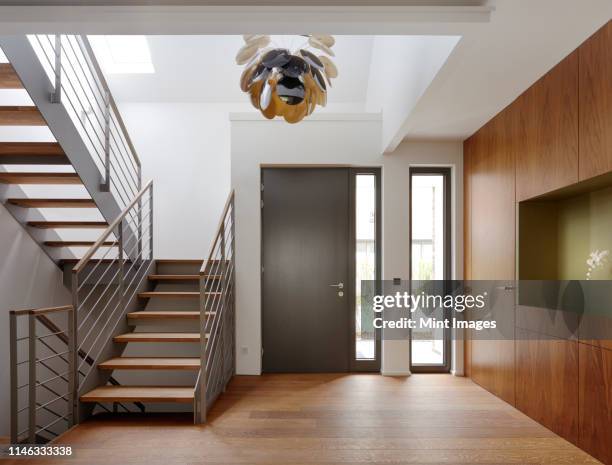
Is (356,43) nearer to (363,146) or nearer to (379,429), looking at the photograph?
(363,146)

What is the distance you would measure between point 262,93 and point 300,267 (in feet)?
7.64

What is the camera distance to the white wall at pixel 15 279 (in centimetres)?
420

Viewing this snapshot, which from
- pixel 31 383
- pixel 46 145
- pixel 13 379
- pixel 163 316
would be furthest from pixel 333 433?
pixel 46 145

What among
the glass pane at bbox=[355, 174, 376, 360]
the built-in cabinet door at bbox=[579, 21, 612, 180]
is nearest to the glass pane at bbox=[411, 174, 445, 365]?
the glass pane at bbox=[355, 174, 376, 360]

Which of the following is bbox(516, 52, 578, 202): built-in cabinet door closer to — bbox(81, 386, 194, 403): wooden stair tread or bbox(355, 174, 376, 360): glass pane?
bbox(355, 174, 376, 360): glass pane

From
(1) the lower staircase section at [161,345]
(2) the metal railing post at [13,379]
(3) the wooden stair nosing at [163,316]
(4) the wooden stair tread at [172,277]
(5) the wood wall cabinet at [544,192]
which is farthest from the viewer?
(4) the wooden stair tread at [172,277]

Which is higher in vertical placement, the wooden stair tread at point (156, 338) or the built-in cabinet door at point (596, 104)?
the built-in cabinet door at point (596, 104)

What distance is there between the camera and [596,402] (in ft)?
9.59

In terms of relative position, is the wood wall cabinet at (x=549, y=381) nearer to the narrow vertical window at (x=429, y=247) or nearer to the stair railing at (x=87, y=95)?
the narrow vertical window at (x=429, y=247)

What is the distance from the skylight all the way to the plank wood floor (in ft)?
13.7

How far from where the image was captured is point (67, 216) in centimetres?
584

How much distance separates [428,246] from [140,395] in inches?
129

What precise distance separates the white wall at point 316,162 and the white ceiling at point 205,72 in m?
1.22

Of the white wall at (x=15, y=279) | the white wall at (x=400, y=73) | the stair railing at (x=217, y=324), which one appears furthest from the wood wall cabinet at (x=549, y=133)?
the white wall at (x=15, y=279)
